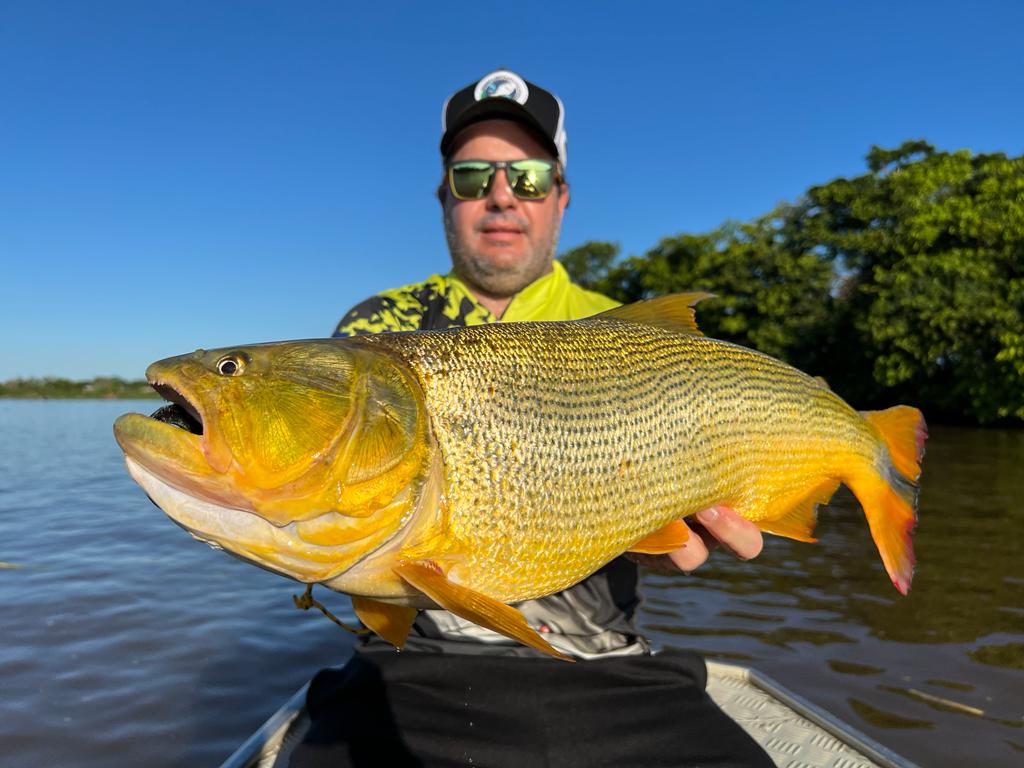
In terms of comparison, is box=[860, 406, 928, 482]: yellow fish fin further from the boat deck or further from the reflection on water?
the reflection on water

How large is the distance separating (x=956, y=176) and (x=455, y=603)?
1576 inches

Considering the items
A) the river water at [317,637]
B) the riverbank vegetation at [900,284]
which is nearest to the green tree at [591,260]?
the riverbank vegetation at [900,284]

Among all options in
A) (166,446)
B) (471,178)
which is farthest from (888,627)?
(166,446)

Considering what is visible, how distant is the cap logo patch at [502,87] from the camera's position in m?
4.01

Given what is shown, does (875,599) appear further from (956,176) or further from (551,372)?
(956,176)

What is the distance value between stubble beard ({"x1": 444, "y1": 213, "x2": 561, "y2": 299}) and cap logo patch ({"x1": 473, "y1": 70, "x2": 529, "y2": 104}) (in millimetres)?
766

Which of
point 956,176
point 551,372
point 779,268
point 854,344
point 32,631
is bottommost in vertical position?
point 32,631

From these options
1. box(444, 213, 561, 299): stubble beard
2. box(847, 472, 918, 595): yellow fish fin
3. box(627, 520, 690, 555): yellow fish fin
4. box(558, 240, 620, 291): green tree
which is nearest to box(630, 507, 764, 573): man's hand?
box(627, 520, 690, 555): yellow fish fin

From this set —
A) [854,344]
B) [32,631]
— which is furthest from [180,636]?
[854,344]

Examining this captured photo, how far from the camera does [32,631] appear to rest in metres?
7.13

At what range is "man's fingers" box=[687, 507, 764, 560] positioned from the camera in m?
2.74

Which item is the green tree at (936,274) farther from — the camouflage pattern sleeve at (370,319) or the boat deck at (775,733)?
the camouflage pattern sleeve at (370,319)

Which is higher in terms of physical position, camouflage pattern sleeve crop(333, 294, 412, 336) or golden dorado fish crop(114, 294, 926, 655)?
camouflage pattern sleeve crop(333, 294, 412, 336)

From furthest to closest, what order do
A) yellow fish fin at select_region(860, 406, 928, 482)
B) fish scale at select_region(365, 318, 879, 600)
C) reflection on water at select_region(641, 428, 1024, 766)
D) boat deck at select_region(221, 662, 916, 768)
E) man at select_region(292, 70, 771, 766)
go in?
reflection on water at select_region(641, 428, 1024, 766) < boat deck at select_region(221, 662, 916, 768) < yellow fish fin at select_region(860, 406, 928, 482) < man at select_region(292, 70, 771, 766) < fish scale at select_region(365, 318, 879, 600)
